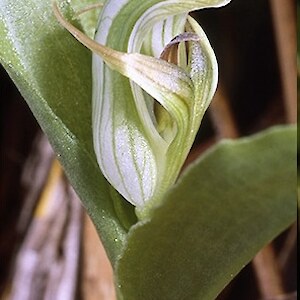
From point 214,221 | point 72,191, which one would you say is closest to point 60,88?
point 214,221

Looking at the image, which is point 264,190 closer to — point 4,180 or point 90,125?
point 90,125

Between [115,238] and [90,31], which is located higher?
[90,31]

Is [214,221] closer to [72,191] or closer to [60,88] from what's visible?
[60,88]

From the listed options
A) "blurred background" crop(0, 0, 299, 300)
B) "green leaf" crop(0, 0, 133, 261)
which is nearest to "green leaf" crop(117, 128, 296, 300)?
"green leaf" crop(0, 0, 133, 261)

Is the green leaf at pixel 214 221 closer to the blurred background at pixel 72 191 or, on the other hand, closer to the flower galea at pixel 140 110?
the flower galea at pixel 140 110

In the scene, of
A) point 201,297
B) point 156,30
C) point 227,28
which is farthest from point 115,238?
point 227,28

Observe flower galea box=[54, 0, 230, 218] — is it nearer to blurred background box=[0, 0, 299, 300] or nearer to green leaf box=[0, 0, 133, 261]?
green leaf box=[0, 0, 133, 261]
